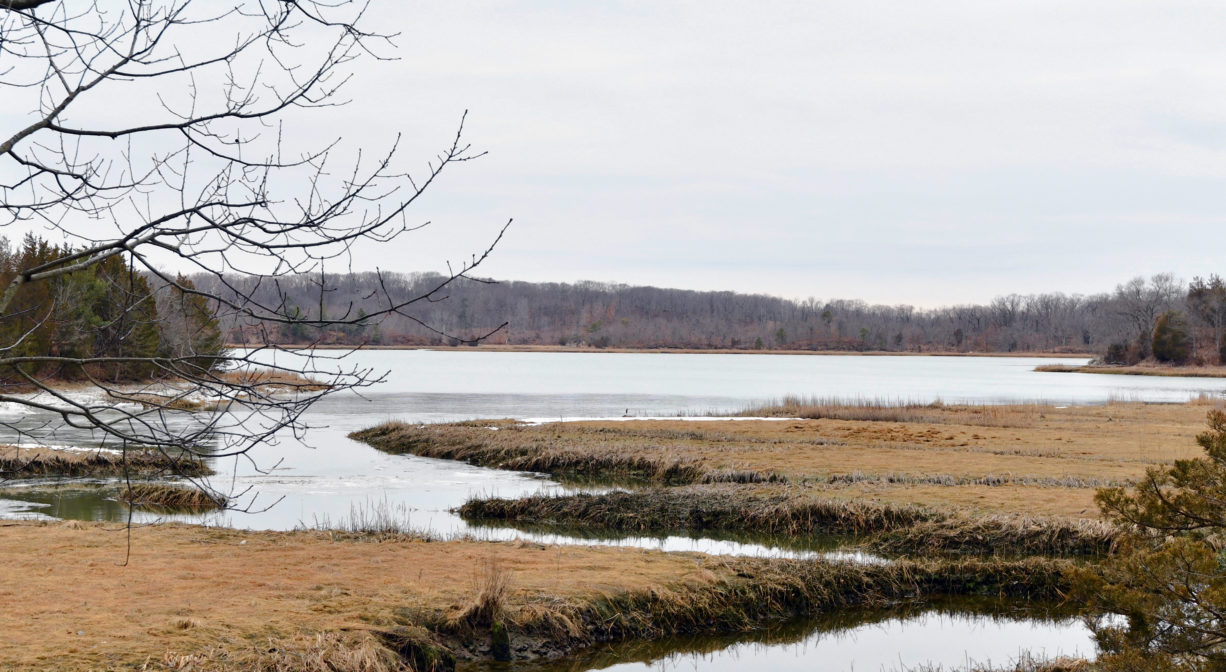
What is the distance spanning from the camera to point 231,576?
11719mm

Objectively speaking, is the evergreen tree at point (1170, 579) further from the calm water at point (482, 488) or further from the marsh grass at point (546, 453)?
the marsh grass at point (546, 453)

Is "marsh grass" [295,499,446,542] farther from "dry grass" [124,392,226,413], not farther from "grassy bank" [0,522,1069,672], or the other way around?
"dry grass" [124,392,226,413]

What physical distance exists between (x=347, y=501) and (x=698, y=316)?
168m

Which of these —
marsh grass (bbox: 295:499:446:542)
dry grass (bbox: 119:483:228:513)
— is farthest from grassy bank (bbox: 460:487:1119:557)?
dry grass (bbox: 119:483:228:513)

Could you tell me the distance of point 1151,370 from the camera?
9475 centimetres

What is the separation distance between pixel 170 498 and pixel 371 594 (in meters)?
11.8

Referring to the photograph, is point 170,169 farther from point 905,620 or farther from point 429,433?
point 429,433

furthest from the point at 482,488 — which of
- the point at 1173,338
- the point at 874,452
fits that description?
the point at 1173,338

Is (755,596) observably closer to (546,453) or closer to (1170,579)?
(1170,579)

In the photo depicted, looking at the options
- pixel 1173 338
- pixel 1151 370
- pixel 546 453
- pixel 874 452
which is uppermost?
pixel 1173 338

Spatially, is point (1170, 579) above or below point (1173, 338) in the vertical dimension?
below

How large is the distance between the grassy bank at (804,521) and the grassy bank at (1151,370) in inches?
3338

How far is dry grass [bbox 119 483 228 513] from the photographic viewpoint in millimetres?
20219

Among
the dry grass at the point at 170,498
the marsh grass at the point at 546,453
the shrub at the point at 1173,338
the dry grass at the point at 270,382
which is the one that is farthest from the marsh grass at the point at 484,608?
the shrub at the point at 1173,338
